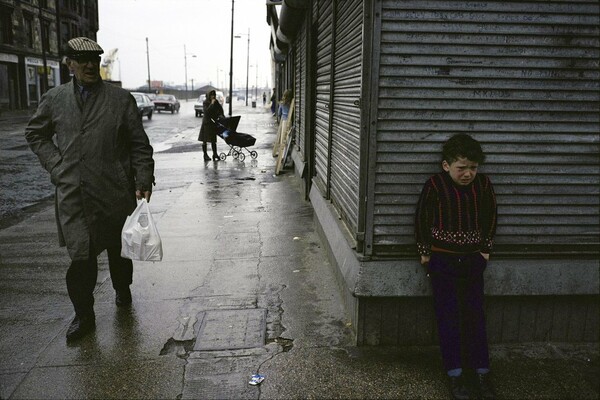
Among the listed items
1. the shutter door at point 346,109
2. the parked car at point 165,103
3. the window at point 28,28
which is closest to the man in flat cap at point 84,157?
the shutter door at point 346,109

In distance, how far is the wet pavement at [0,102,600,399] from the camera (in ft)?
11.0

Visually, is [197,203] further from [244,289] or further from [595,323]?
[595,323]

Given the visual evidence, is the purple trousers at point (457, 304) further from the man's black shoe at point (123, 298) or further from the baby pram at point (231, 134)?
the baby pram at point (231, 134)

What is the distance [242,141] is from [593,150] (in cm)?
1156

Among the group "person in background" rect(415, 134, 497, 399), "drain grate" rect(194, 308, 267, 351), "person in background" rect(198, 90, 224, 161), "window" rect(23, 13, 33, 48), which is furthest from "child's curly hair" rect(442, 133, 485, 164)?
"window" rect(23, 13, 33, 48)

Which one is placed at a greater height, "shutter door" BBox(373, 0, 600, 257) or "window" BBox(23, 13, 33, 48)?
"window" BBox(23, 13, 33, 48)

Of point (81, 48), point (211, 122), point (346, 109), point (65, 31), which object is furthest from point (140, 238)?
point (65, 31)

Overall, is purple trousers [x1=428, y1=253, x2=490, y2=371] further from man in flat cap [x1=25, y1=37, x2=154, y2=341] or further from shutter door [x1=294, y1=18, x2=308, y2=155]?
shutter door [x1=294, y1=18, x2=308, y2=155]

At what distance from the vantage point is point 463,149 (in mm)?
3227

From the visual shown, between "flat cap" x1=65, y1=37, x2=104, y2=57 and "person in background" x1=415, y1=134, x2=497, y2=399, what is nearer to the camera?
"person in background" x1=415, y1=134, x2=497, y2=399

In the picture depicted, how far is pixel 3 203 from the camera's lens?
9.41 metres

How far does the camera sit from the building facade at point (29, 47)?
40062 millimetres

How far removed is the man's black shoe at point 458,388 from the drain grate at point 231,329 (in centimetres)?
133

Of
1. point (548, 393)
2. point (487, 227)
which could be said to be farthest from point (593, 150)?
point (548, 393)
